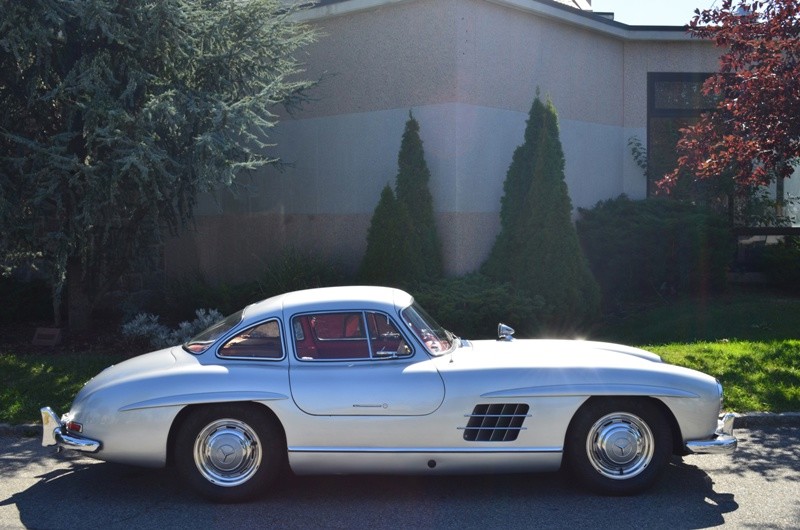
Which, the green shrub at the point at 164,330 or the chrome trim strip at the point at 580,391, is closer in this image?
the chrome trim strip at the point at 580,391

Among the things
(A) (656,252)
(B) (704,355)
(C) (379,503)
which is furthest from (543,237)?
(C) (379,503)

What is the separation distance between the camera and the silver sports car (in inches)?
225

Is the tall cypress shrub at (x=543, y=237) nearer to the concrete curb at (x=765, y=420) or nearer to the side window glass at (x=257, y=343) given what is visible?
the concrete curb at (x=765, y=420)

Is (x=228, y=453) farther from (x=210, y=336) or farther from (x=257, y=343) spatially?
(x=210, y=336)

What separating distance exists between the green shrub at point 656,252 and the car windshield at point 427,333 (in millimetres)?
7010

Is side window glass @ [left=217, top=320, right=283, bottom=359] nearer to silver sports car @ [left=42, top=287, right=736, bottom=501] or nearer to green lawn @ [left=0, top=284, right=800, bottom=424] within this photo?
silver sports car @ [left=42, top=287, right=736, bottom=501]

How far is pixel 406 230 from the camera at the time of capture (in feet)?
37.7

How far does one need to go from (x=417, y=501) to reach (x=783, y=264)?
10.1 meters

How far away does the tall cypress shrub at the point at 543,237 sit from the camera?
37.1 feet

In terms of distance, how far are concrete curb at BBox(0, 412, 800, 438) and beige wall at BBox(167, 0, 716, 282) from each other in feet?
14.2

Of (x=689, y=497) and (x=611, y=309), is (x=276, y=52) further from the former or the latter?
(x=689, y=497)

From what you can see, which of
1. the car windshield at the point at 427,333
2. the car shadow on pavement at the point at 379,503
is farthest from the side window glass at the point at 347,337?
the car shadow on pavement at the point at 379,503

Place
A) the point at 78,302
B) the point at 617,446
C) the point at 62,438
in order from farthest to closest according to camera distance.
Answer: the point at 78,302
the point at 62,438
the point at 617,446

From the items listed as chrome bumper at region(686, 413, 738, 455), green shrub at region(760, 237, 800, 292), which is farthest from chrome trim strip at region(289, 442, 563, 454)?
green shrub at region(760, 237, 800, 292)
